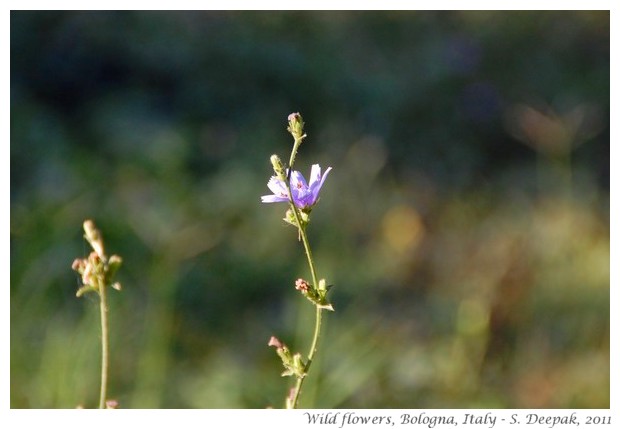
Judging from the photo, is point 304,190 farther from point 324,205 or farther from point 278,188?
point 324,205

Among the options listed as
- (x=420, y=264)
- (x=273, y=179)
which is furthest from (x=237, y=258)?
(x=273, y=179)

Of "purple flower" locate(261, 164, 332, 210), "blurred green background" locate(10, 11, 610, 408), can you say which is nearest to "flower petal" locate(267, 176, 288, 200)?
"purple flower" locate(261, 164, 332, 210)

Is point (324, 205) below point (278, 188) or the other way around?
the other way around

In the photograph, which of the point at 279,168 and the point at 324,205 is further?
the point at 324,205

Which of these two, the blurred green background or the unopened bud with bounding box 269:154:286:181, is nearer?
the unopened bud with bounding box 269:154:286:181

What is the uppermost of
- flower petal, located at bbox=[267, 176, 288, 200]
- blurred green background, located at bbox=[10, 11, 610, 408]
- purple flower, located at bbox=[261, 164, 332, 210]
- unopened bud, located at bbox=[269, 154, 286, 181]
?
blurred green background, located at bbox=[10, 11, 610, 408]

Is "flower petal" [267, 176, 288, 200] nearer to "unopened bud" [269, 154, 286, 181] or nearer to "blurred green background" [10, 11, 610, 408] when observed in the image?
"unopened bud" [269, 154, 286, 181]

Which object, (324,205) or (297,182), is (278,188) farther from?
(324,205)

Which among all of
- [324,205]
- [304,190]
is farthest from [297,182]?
[324,205]

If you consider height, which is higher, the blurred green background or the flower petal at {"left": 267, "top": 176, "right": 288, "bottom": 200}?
the blurred green background

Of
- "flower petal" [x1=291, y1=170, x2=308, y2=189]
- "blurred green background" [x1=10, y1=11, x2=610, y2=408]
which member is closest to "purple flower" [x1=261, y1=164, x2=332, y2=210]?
"flower petal" [x1=291, y1=170, x2=308, y2=189]
